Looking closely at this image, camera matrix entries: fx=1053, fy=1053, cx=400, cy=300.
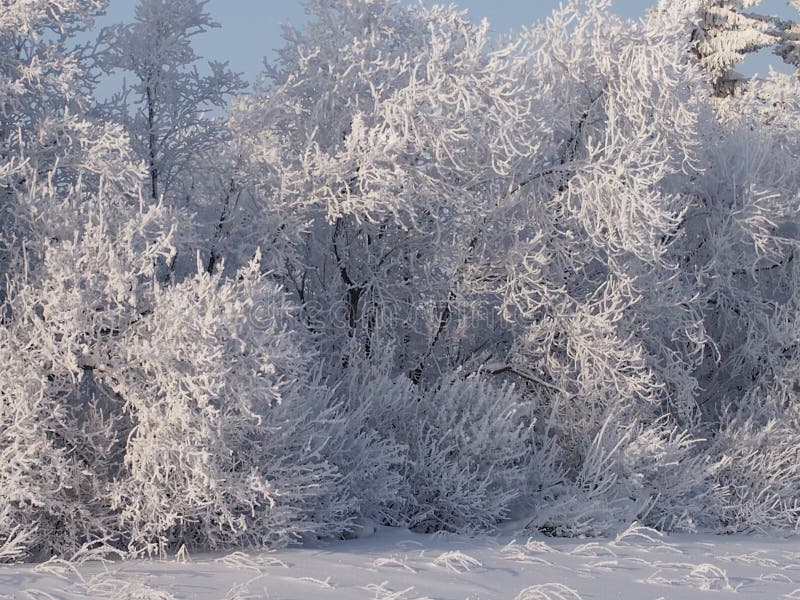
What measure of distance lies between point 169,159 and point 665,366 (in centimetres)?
641

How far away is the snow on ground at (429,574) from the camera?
6.12 m

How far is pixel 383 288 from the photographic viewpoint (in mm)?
11945

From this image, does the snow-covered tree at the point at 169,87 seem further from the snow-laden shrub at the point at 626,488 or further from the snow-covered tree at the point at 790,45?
the snow-covered tree at the point at 790,45

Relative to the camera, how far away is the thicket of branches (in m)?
7.57

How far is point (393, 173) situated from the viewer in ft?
33.6

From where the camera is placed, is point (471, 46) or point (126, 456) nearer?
point (126, 456)

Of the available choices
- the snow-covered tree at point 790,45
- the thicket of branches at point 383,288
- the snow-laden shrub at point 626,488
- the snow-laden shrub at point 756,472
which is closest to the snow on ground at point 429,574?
the thicket of branches at point 383,288

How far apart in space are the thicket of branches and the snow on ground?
484 mm

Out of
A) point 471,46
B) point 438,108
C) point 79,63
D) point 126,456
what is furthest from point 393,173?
point 126,456

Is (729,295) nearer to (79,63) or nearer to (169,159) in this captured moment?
(169,159)

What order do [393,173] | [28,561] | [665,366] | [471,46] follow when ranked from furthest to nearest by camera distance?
[665,366] < [471,46] < [393,173] < [28,561]

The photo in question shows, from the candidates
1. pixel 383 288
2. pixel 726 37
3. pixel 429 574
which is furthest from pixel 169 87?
pixel 726 37

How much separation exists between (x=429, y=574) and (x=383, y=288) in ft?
18.4

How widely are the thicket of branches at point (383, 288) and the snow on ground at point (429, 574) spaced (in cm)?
48
